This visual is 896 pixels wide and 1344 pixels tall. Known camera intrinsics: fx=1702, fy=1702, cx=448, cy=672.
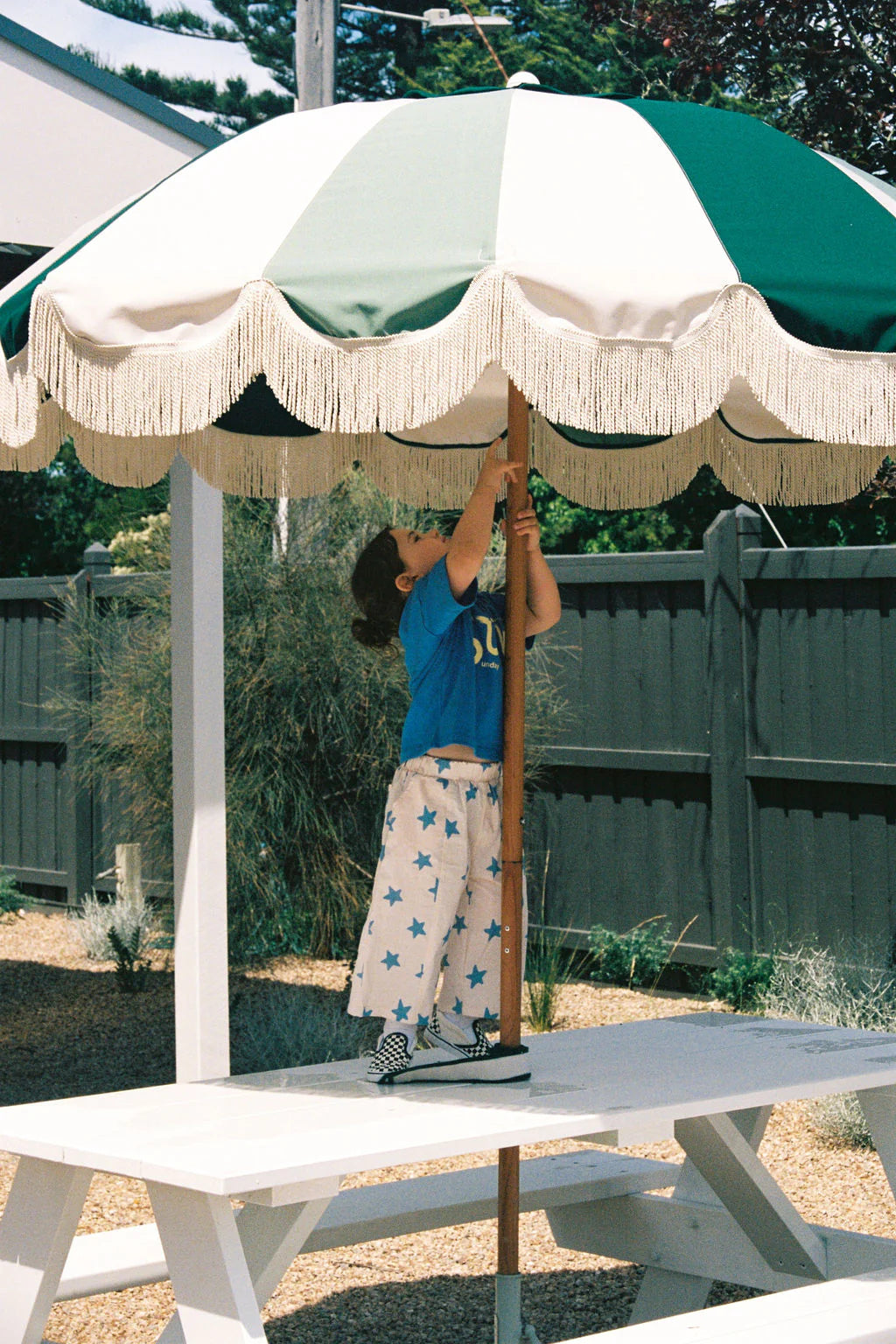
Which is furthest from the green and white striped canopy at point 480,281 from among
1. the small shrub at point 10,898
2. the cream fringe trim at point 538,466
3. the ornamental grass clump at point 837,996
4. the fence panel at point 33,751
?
the small shrub at point 10,898

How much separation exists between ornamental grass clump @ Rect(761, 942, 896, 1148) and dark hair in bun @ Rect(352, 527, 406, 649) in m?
2.62

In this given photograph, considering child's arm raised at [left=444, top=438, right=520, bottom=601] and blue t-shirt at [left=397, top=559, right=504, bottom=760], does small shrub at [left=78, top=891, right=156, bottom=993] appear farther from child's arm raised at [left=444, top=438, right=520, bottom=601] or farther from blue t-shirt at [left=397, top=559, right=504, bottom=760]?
child's arm raised at [left=444, top=438, right=520, bottom=601]

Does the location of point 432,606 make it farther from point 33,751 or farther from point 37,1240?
point 33,751

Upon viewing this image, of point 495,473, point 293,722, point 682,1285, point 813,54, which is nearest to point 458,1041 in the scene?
A: point 682,1285

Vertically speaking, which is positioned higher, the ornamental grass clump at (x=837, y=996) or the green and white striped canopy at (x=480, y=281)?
the green and white striped canopy at (x=480, y=281)

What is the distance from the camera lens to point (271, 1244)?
3.32 meters

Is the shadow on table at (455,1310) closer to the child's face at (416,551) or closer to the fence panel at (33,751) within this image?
the child's face at (416,551)

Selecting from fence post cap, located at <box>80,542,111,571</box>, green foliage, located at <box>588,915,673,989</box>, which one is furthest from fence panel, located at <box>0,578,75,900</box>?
green foliage, located at <box>588,915,673,989</box>

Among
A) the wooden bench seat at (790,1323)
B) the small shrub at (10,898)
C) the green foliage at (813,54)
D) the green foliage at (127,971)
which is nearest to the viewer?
the wooden bench seat at (790,1323)

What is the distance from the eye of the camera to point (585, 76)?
65.4 feet

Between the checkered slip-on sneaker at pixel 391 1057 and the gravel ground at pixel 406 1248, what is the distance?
35.7 inches

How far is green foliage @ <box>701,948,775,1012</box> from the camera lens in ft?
23.3

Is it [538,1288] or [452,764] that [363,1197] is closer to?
[538,1288]

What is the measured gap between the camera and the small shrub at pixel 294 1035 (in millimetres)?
6418
